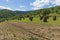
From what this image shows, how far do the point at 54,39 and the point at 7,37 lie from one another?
7.68 m

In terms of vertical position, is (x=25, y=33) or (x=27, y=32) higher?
(x=25, y=33)

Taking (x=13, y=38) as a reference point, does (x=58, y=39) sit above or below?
below

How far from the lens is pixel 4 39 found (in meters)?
14.4

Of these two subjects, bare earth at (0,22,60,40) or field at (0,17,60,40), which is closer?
bare earth at (0,22,60,40)

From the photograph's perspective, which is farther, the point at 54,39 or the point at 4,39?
the point at 54,39

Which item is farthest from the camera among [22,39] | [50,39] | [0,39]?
[50,39]

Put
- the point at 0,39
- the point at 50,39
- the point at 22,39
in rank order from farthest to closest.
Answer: the point at 50,39 < the point at 22,39 < the point at 0,39

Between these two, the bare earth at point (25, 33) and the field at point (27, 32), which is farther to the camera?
the field at point (27, 32)

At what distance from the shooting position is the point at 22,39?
1520 cm

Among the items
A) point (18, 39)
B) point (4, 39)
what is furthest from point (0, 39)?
point (18, 39)

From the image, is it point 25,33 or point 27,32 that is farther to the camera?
point 27,32

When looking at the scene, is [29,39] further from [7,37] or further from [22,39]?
[7,37]

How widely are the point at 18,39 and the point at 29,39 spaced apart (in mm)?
1185

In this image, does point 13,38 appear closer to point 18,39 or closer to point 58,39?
point 18,39
